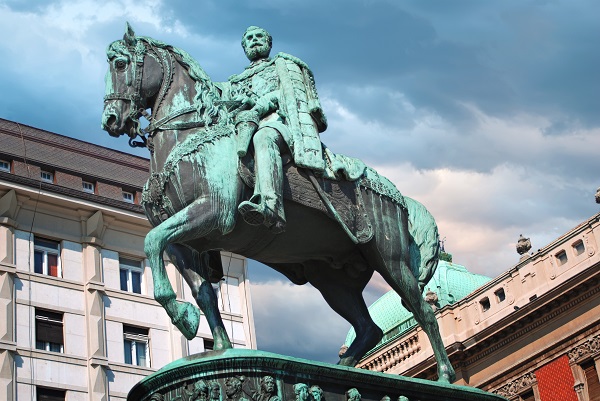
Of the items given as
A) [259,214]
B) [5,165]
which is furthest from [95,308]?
[259,214]

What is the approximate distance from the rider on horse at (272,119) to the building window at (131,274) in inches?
1078

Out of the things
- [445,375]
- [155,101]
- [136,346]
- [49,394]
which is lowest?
[445,375]

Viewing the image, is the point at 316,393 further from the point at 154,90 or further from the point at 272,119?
the point at 154,90

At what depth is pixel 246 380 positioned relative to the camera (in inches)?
422

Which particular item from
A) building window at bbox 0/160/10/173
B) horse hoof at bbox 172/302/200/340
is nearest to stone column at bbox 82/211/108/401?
building window at bbox 0/160/10/173

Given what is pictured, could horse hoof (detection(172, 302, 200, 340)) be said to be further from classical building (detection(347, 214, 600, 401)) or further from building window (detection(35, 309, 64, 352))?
classical building (detection(347, 214, 600, 401))

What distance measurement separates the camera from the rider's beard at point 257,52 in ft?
44.0

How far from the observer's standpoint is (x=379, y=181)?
43.1 feet

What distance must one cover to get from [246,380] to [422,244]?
136 inches

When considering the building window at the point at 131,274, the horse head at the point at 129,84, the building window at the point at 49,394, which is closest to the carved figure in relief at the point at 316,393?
the horse head at the point at 129,84

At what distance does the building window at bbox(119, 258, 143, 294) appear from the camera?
4019cm

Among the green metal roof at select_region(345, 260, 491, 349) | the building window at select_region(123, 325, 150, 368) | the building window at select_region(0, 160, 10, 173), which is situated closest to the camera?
the building window at select_region(123, 325, 150, 368)

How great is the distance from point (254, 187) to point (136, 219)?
29.5 meters

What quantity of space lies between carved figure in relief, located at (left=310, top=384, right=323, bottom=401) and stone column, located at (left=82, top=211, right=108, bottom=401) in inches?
1033
